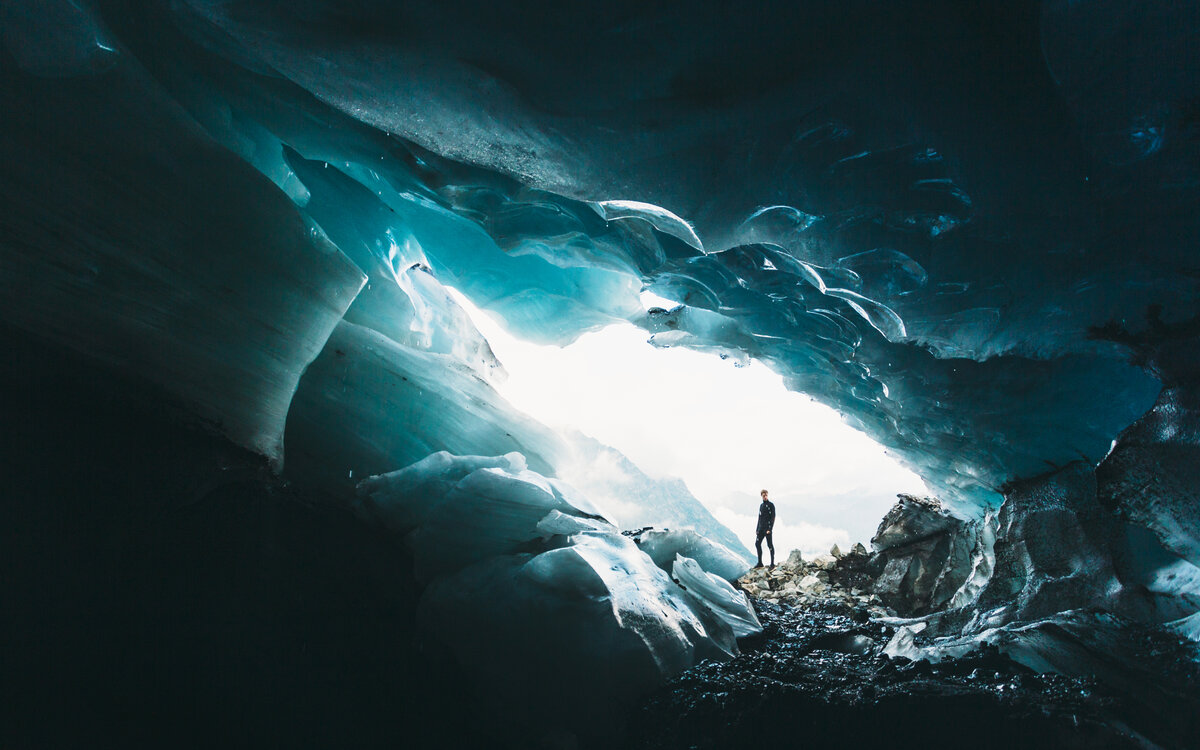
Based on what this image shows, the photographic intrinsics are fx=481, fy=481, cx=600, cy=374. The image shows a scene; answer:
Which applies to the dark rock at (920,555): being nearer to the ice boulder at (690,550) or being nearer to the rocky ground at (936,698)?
the ice boulder at (690,550)

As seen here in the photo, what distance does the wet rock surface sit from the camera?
2.67 meters

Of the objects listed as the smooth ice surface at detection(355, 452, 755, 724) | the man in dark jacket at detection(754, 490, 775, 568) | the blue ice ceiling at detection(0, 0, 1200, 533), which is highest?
the blue ice ceiling at detection(0, 0, 1200, 533)

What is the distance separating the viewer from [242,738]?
9.06 feet

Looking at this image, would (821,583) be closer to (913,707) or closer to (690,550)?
(690,550)

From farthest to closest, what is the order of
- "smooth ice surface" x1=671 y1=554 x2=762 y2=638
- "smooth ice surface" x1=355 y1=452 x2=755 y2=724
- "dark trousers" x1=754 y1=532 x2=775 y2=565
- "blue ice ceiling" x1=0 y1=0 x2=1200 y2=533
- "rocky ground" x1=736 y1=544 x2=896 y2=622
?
"dark trousers" x1=754 y1=532 x2=775 y2=565
"rocky ground" x1=736 y1=544 x2=896 y2=622
"smooth ice surface" x1=671 y1=554 x2=762 y2=638
"smooth ice surface" x1=355 y1=452 x2=755 y2=724
"blue ice ceiling" x1=0 y1=0 x2=1200 y2=533

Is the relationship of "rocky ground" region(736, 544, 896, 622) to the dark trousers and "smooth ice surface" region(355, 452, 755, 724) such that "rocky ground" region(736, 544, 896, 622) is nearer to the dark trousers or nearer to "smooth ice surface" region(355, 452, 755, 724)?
the dark trousers

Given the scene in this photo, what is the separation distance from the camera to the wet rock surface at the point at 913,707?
8.77ft

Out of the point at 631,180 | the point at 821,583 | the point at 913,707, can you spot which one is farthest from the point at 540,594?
the point at 821,583

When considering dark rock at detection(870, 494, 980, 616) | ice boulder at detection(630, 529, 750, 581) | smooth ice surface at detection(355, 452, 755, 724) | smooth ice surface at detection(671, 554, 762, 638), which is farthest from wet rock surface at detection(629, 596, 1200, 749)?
dark rock at detection(870, 494, 980, 616)

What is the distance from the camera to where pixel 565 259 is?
551 centimetres

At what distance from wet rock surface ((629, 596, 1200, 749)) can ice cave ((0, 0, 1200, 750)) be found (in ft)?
0.08

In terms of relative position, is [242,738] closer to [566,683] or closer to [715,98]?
[566,683]

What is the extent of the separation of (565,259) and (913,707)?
4.82 meters

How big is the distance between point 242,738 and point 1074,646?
217 inches
